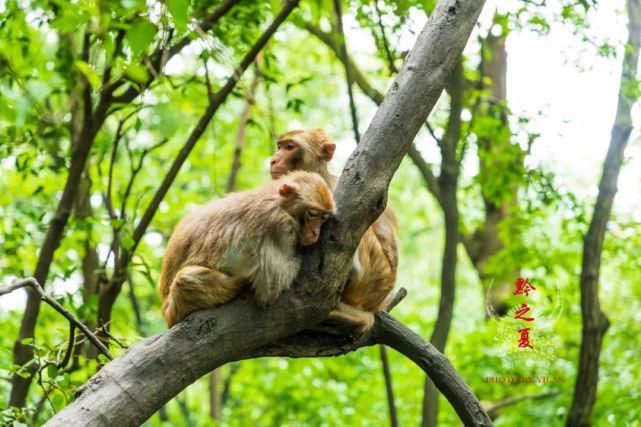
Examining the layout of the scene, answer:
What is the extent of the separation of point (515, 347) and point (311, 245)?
3009mm

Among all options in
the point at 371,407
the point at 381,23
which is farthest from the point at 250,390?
the point at 381,23

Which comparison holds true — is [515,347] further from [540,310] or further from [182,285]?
[182,285]

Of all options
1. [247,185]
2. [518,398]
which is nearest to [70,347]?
[518,398]

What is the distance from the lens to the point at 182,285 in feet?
11.8

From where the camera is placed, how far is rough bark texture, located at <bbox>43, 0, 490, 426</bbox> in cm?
306

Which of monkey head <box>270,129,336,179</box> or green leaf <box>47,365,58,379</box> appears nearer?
green leaf <box>47,365,58,379</box>

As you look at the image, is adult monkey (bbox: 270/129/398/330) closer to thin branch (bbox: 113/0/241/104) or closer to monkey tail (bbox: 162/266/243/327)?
monkey tail (bbox: 162/266/243/327)

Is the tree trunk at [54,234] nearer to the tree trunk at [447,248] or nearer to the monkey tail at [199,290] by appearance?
the monkey tail at [199,290]

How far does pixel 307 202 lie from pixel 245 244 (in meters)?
0.36

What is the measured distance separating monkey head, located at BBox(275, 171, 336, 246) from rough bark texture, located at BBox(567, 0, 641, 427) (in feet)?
12.0

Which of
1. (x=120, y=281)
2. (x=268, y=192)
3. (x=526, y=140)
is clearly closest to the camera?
(x=268, y=192)

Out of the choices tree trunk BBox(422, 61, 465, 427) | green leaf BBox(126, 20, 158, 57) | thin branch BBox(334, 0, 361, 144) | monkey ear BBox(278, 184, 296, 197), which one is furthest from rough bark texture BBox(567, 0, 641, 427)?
green leaf BBox(126, 20, 158, 57)

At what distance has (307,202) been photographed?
12.1ft

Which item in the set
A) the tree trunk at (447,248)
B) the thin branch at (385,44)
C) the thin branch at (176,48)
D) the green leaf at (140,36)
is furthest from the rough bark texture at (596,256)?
the green leaf at (140,36)
